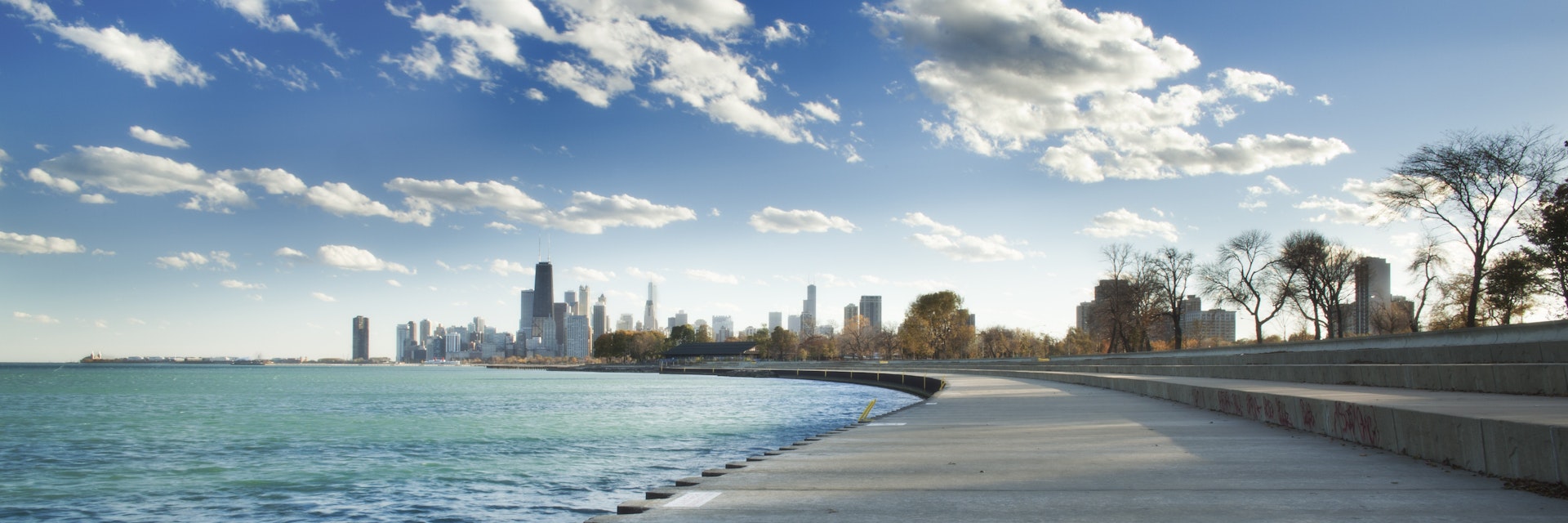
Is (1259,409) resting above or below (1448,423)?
below

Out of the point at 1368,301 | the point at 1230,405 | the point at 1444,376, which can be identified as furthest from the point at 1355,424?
the point at 1368,301

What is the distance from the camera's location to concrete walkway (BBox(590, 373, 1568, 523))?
21.7 ft

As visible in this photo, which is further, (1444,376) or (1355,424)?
(1444,376)

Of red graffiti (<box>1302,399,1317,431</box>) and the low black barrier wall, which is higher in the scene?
red graffiti (<box>1302,399,1317,431</box>)

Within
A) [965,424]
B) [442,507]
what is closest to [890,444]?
[965,424]

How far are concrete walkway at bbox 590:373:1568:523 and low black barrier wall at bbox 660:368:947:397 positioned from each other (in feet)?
101

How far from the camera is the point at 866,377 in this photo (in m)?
94.3

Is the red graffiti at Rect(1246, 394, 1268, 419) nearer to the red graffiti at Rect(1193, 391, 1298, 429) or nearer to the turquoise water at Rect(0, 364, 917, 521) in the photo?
the red graffiti at Rect(1193, 391, 1298, 429)

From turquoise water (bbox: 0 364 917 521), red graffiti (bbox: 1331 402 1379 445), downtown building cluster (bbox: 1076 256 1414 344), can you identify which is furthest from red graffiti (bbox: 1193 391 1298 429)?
downtown building cluster (bbox: 1076 256 1414 344)

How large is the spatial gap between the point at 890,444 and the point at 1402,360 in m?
19.2

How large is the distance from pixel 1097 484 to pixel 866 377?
285 feet

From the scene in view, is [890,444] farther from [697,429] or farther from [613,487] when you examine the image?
[697,429]

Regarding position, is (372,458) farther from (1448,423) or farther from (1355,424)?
(1448,423)

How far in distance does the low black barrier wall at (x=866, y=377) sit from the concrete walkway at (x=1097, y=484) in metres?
30.7
